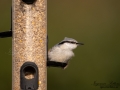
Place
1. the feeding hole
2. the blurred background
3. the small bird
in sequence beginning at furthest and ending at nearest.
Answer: the blurred background, the small bird, the feeding hole

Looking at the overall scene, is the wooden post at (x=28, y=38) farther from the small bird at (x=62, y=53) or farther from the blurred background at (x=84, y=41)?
the blurred background at (x=84, y=41)

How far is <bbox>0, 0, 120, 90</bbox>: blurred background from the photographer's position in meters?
10.2

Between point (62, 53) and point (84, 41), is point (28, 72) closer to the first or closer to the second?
point (62, 53)

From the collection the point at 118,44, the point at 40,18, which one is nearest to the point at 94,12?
the point at 118,44

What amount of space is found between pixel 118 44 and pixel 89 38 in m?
0.71

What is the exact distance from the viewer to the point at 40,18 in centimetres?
681

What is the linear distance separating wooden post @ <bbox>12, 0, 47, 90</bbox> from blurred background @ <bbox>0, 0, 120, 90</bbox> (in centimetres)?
286

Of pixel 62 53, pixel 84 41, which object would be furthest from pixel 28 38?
pixel 84 41

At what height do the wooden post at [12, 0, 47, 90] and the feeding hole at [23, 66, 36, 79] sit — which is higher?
the wooden post at [12, 0, 47, 90]

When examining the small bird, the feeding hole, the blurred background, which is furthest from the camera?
the blurred background

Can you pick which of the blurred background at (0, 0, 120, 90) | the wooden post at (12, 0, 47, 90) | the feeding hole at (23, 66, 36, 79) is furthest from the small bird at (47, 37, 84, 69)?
the blurred background at (0, 0, 120, 90)

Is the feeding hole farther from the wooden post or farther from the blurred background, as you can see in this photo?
the blurred background

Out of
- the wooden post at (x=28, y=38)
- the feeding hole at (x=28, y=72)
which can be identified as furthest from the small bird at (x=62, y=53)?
the feeding hole at (x=28, y=72)

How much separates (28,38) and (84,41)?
14.2 feet
